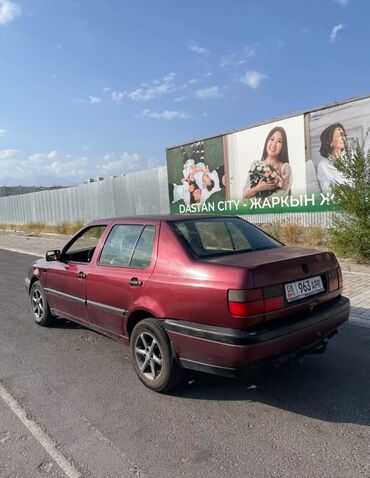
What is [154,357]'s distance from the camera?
13.0ft

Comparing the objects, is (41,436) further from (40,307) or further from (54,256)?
(40,307)

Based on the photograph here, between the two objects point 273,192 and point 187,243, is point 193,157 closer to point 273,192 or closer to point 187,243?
point 273,192

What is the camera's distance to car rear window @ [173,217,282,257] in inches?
159

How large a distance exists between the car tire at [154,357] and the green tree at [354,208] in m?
6.70

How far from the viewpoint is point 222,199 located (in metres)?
17.4

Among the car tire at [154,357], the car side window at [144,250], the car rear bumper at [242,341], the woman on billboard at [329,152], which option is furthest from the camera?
the woman on billboard at [329,152]

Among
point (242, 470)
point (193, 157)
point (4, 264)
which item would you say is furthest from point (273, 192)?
point (242, 470)

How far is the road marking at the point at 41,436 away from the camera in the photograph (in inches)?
111

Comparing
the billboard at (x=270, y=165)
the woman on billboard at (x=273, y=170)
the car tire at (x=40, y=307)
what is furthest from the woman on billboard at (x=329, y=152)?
the car tire at (x=40, y=307)

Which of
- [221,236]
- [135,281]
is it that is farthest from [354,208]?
[135,281]

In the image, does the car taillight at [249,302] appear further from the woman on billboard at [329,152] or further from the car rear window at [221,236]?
the woman on billboard at [329,152]

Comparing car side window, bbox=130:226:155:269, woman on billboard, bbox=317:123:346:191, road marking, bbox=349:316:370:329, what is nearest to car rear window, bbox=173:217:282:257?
car side window, bbox=130:226:155:269

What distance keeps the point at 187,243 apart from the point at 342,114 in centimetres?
1065

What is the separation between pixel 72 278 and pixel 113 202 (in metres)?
19.2
